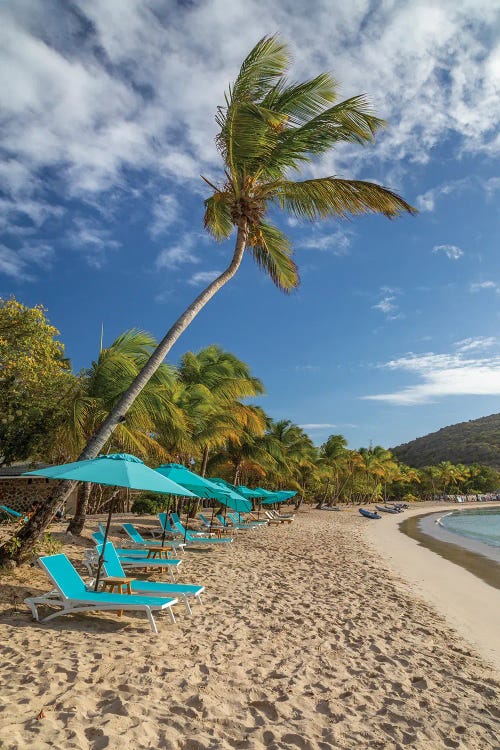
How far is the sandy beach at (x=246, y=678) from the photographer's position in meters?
3.28

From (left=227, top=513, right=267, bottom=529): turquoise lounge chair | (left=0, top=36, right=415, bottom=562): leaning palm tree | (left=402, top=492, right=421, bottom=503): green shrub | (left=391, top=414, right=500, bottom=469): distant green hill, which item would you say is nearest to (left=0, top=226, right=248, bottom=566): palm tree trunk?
(left=0, top=36, right=415, bottom=562): leaning palm tree

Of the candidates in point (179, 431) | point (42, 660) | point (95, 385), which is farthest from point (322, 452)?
point (42, 660)

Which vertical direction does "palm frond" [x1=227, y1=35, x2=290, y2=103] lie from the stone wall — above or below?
above

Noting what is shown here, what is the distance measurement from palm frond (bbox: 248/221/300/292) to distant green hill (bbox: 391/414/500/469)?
114948mm

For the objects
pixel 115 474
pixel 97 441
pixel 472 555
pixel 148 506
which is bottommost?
pixel 472 555

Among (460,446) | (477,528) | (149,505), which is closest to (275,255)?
(149,505)

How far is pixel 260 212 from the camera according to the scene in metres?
9.27

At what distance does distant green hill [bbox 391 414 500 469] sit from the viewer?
11381 centimetres

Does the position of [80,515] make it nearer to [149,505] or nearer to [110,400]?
[110,400]

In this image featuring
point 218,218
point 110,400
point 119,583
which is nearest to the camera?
point 119,583

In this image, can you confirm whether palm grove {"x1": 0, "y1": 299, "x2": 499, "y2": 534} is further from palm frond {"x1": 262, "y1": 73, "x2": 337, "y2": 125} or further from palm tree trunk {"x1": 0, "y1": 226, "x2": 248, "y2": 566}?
palm frond {"x1": 262, "y1": 73, "x2": 337, "y2": 125}

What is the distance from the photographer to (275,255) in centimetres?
1013

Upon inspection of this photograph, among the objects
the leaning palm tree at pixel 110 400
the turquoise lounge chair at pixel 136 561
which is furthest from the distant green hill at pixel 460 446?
the turquoise lounge chair at pixel 136 561

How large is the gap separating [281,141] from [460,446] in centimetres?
12884
